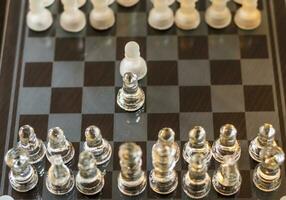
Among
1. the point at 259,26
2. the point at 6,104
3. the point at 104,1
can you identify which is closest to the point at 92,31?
the point at 104,1

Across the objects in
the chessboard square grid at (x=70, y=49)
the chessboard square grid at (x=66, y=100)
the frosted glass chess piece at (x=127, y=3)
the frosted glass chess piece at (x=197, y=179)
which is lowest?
the frosted glass chess piece at (x=197, y=179)

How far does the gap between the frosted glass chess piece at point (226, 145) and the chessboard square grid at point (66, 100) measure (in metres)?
0.43

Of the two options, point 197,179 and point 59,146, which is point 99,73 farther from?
point 197,179

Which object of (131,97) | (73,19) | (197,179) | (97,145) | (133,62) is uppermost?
(73,19)

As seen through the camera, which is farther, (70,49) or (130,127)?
(70,49)

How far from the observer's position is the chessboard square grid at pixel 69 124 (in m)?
1.94

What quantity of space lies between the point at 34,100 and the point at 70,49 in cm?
22

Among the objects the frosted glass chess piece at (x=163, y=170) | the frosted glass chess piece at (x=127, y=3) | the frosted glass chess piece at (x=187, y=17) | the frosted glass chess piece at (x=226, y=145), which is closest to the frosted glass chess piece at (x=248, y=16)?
the frosted glass chess piece at (x=187, y=17)

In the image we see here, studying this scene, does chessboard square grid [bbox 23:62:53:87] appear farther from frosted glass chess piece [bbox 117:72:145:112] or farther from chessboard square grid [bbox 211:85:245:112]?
chessboard square grid [bbox 211:85:245:112]

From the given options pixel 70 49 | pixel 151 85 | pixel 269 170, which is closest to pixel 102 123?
pixel 151 85

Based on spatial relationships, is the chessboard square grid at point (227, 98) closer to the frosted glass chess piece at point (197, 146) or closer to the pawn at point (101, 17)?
the frosted glass chess piece at point (197, 146)

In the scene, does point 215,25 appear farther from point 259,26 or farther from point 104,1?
point 104,1

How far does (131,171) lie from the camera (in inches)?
68.7

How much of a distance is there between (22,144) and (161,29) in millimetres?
609
